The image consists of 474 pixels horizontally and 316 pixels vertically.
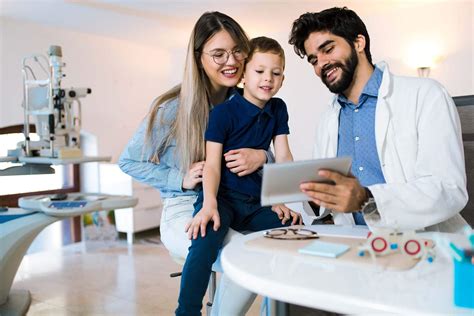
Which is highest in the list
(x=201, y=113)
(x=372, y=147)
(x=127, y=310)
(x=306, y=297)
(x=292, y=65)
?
(x=292, y=65)

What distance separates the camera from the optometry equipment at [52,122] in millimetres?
2711

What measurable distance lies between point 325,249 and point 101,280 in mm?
2979

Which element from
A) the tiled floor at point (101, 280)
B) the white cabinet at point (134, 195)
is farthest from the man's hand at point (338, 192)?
the white cabinet at point (134, 195)

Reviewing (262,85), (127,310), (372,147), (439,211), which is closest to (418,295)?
(439,211)

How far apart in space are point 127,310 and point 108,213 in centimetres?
225

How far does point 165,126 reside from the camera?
68.9 inches

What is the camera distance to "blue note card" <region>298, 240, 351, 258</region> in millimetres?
882

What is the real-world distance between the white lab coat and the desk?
11.6 inches

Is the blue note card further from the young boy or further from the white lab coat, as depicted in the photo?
the young boy

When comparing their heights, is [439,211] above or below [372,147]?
below

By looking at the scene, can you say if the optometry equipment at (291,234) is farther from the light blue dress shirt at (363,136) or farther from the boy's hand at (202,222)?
the light blue dress shirt at (363,136)

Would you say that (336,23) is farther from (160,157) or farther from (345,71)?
(160,157)

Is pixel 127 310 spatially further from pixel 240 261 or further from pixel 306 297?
pixel 306 297

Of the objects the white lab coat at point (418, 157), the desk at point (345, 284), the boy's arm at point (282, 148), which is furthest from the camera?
the boy's arm at point (282, 148)
